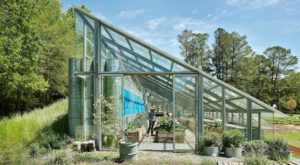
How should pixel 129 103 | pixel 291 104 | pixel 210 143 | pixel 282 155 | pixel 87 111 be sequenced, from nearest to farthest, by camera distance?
pixel 282 155
pixel 210 143
pixel 87 111
pixel 129 103
pixel 291 104

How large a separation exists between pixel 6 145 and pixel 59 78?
39.5ft

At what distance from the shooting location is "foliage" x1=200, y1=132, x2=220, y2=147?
972cm

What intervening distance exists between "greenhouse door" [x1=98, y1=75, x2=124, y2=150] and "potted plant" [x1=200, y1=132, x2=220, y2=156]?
2848 mm

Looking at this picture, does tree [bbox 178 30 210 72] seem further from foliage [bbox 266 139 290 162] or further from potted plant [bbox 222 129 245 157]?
foliage [bbox 266 139 290 162]

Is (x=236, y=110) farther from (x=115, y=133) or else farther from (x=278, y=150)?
(x=115, y=133)

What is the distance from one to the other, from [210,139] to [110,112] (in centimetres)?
352

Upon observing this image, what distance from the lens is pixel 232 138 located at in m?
9.42

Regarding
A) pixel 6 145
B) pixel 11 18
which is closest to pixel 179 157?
pixel 6 145

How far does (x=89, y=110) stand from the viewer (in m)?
10.9

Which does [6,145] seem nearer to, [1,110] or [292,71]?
[1,110]

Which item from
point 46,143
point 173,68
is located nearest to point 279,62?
point 173,68

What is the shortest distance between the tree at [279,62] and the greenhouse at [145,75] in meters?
38.4

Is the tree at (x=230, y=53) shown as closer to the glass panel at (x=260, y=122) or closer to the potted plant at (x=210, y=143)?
the glass panel at (x=260, y=122)

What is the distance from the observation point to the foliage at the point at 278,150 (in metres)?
8.92
